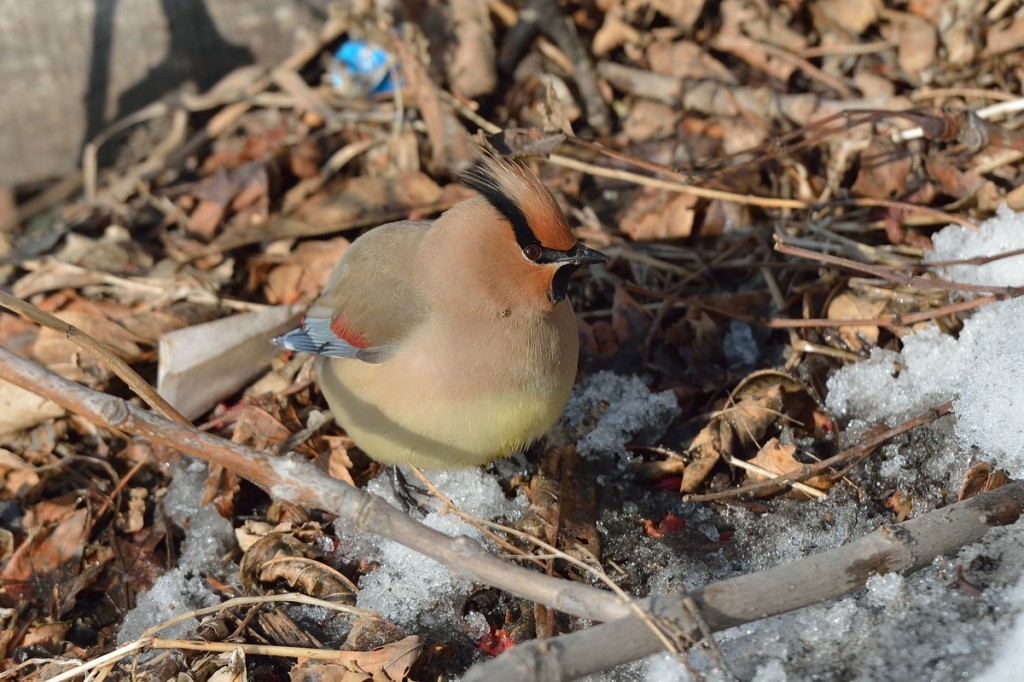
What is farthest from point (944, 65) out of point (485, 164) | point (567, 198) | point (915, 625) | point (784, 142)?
point (915, 625)

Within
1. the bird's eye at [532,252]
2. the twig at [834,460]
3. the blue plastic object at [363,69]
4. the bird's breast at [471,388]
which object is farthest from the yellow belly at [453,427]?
the blue plastic object at [363,69]

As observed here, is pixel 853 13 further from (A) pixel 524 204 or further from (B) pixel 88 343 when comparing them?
(B) pixel 88 343

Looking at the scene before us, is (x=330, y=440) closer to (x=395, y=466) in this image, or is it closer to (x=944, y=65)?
(x=395, y=466)

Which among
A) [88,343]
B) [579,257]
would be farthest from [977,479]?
[88,343]

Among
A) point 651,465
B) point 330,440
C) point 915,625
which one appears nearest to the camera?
point 915,625

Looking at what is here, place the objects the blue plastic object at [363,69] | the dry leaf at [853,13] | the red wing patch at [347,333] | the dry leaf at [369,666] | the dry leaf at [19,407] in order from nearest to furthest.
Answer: the dry leaf at [369,666], the red wing patch at [347,333], the dry leaf at [19,407], the dry leaf at [853,13], the blue plastic object at [363,69]

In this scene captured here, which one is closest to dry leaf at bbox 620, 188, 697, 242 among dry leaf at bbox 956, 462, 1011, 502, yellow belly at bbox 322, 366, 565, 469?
yellow belly at bbox 322, 366, 565, 469

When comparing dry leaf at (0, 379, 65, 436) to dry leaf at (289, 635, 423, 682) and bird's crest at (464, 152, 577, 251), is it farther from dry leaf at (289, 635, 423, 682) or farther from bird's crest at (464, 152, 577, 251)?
bird's crest at (464, 152, 577, 251)

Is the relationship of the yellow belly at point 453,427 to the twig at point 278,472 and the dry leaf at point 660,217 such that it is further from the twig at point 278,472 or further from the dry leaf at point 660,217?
the dry leaf at point 660,217
